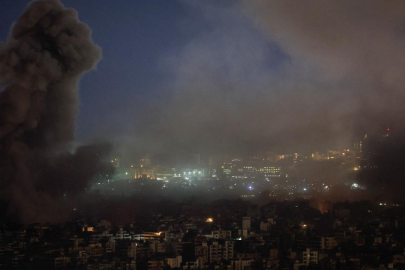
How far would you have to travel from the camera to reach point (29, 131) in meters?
18.3

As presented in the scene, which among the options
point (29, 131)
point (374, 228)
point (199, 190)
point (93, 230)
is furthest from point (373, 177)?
point (29, 131)

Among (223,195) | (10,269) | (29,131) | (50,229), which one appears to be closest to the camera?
(10,269)

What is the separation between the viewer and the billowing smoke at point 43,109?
17438mm

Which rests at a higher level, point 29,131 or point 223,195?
point 29,131

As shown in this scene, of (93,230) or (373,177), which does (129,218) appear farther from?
(373,177)

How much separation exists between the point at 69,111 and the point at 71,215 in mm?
3424

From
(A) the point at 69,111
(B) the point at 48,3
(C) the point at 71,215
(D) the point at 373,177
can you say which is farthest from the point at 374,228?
(B) the point at 48,3

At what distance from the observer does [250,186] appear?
21.9m

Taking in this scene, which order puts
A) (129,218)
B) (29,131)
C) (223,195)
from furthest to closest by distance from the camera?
(223,195)
(29,131)
(129,218)

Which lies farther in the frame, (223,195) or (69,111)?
(223,195)

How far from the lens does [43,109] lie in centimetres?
1858

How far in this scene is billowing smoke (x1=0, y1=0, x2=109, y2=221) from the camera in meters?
17.4

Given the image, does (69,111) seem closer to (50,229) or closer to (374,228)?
(50,229)

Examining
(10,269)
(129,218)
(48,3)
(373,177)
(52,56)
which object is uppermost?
(48,3)
